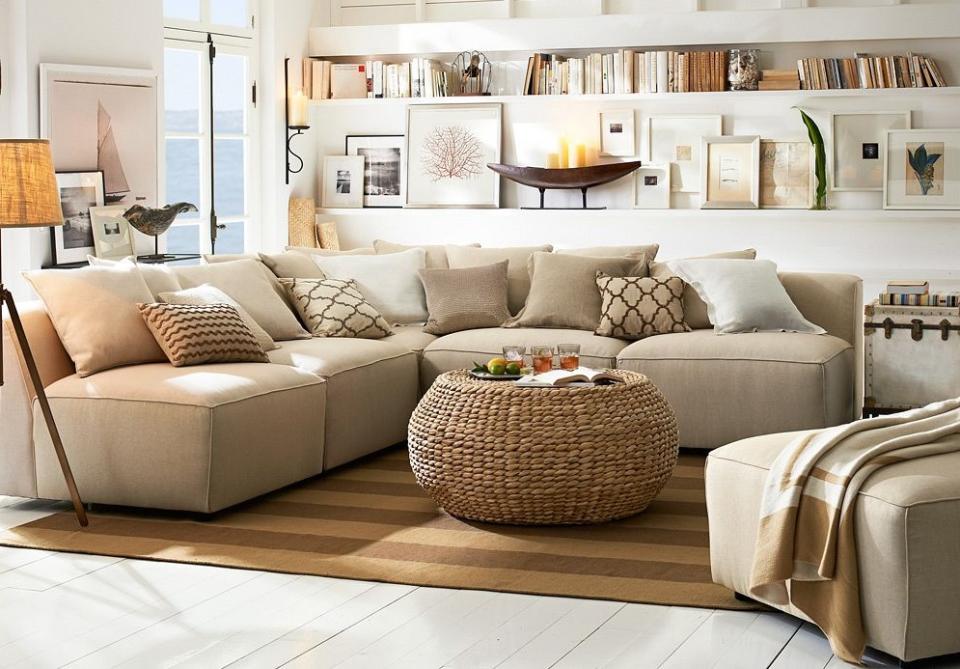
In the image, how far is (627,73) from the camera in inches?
286

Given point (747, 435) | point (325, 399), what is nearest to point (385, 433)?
point (325, 399)

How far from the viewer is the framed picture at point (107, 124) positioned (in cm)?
574

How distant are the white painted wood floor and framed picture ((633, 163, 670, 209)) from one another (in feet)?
14.1

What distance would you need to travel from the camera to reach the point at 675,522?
4.20 m

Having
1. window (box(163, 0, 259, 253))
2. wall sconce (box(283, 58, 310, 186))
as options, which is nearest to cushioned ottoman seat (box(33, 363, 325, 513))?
window (box(163, 0, 259, 253))

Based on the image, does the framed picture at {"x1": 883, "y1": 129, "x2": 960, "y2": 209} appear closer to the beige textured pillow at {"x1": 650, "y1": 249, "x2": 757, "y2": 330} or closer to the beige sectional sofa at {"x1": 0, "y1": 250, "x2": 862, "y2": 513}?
the beige sectional sofa at {"x1": 0, "y1": 250, "x2": 862, "y2": 513}

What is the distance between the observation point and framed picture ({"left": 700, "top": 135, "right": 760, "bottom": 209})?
23.4ft

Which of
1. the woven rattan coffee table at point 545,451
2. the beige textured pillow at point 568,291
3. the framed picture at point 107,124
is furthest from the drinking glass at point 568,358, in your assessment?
the framed picture at point 107,124

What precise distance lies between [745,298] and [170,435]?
266cm

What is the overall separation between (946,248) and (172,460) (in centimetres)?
457

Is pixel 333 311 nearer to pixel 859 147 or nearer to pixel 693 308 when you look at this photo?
pixel 693 308

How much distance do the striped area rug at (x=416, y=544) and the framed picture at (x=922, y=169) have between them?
3021 mm

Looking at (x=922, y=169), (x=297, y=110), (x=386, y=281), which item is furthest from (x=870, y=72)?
(x=297, y=110)

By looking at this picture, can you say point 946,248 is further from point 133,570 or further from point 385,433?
point 133,570
